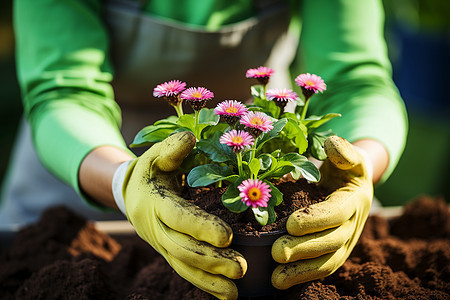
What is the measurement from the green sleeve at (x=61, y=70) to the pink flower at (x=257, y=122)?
23.3 inches

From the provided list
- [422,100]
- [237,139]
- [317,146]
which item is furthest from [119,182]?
[422,100]

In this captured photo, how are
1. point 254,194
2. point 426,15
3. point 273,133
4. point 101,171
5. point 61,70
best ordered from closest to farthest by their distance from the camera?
point 254,194, point 273,133, point 101,171, point 61,70, point 426,15

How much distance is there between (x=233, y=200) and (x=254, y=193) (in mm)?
50

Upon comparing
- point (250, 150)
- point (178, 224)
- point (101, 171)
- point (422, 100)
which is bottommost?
point (422, 100)

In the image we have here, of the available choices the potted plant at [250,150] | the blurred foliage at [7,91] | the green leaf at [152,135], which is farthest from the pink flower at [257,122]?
the blurred foliage at [7,91]

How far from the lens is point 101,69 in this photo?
152cm

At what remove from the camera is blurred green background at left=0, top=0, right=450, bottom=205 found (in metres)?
3.28

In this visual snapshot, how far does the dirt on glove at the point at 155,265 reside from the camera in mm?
1039

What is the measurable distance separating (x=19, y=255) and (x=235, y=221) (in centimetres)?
71

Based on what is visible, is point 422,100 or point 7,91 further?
point 7,91

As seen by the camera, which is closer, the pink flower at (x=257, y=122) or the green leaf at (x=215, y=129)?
the pink flower at (x=257, y=122)

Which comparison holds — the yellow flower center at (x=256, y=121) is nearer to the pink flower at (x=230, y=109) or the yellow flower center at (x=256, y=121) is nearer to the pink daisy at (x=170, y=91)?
the pink flower at (x=230, y=109)

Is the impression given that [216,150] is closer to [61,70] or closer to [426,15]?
[61,70]

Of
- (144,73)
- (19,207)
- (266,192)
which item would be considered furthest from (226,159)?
(19,207)
